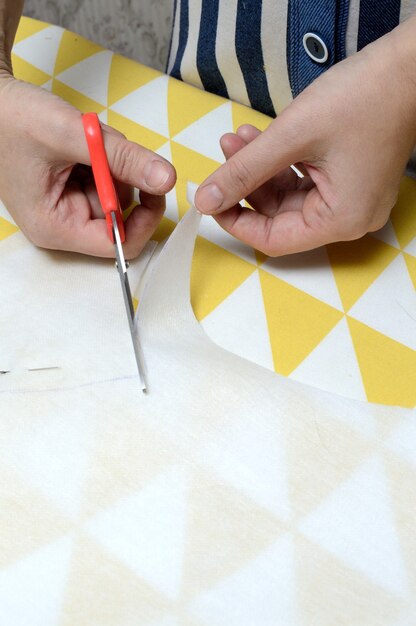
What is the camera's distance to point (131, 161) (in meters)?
0.64

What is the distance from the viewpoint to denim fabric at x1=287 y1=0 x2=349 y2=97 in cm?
70

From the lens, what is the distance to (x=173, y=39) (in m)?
0.97

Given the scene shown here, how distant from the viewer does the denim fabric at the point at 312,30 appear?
700mm

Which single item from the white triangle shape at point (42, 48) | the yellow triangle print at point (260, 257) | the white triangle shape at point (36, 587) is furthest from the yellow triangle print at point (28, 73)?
the white triangle shape at point (36, 587)

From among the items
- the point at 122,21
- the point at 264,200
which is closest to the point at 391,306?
the point at 264,200

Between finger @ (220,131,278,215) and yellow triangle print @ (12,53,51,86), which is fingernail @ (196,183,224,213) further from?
yellow triangle print @ (12,53,51,86)

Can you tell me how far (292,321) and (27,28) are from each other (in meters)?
0.63

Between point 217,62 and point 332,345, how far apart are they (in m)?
0.44

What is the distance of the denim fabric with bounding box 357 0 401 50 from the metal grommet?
1.5 inches

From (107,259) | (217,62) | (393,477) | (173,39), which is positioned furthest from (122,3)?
(393,477)

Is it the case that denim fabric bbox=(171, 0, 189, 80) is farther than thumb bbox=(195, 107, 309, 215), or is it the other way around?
denim fabric bbox=(171, 0, 189, 80)

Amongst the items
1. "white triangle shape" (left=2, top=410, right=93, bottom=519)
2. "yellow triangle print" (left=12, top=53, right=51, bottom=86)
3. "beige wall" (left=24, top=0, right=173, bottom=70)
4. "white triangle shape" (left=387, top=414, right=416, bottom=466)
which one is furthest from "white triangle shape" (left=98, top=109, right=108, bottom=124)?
"beige wall" (left=24, top=0, right=173, bottom=70)

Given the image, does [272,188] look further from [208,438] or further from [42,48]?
[42,48]

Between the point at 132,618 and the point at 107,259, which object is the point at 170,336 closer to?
the point at 107,259
